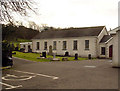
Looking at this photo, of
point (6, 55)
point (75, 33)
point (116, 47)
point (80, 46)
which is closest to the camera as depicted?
point (116, 47)

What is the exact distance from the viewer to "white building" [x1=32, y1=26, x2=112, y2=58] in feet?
98.3

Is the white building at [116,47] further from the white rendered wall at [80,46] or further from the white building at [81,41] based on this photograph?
the white rendered wall at [80,46]

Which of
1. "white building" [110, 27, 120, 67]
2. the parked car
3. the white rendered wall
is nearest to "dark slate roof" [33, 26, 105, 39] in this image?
the white rendered wall

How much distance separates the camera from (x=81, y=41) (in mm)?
31766

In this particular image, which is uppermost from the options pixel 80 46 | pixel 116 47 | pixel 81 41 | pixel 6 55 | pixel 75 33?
pixel 75 33

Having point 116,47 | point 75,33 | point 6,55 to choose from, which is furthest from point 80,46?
point 6,55

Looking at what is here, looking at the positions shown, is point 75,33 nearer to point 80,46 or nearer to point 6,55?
point 80,46

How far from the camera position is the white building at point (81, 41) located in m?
30.0

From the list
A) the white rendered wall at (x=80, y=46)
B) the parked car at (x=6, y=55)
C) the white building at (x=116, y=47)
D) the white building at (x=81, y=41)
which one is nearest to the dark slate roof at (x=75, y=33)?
the white building at (x=81, y=41)

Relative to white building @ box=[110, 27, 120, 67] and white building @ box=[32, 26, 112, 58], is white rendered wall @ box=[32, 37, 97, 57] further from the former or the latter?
white building @ box=[110, 27, 120, 67]

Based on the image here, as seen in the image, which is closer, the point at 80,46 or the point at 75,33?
the point at 80,46

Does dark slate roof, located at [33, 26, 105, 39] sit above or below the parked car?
above

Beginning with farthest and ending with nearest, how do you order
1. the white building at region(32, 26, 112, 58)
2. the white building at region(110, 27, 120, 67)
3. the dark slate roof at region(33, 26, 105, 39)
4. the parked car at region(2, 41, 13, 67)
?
the dark slate roof at region(33, 26, 105, 39)
the white building at region(32, 26, 112, 58)
the parked car at region(2, 41, 13, 67)
the white building at region(110, 27, 120, 67)

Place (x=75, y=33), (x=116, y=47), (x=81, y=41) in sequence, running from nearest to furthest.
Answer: (x=116, y=47) → (x=81, y=41) → (x=75, y=33)
